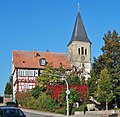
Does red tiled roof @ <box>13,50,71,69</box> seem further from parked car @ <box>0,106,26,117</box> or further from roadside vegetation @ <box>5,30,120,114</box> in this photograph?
parked car @ <box>0,106,26,117</box>

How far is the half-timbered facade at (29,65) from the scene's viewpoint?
250ft

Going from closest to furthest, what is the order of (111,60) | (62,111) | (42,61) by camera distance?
(62,111) < (111,60) < (42,61)

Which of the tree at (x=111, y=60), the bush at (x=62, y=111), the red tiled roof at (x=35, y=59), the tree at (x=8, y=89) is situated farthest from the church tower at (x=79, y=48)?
the bush at (x=62, y=111)

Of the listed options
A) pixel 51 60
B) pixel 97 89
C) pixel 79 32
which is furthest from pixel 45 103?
pixel 79 32

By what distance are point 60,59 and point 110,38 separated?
30.9 metres

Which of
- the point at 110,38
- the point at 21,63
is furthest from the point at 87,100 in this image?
the point at 21,63

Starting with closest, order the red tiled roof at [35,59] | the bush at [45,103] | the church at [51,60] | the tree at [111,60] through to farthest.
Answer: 1. the bush at [45,103]
2. the tree at [111,60]
3. the church at [51,60]
4. the red tiled roof at [35,59]

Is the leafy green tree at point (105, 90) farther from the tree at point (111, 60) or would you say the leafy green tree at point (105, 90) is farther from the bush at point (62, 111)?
the bush at point (62, 111)

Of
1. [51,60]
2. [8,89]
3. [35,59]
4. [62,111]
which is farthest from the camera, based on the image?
[8,89]

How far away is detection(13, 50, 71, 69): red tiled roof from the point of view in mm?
78275

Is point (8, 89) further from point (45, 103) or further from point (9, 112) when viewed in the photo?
point (9, 112)

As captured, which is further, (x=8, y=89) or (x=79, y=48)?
(x=8, y=89)

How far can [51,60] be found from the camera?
8212 centimetres

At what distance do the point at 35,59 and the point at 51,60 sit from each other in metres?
4.04
